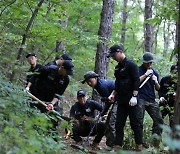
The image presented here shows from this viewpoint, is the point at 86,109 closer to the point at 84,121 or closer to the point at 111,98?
the point at 84,121

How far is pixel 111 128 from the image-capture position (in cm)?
666

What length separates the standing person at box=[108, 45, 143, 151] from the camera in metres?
5.90

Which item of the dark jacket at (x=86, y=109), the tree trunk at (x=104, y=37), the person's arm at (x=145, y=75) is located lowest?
the dark jacket at (x=86, y=109)

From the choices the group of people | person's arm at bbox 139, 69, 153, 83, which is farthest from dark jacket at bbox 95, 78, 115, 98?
person's arm at bbox 139, 69, 153, 83

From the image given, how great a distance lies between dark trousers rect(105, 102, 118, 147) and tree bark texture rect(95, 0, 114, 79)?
8.59 ft

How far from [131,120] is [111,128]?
2.31 feet

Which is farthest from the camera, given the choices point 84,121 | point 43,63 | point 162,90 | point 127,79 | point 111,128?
point 43,63

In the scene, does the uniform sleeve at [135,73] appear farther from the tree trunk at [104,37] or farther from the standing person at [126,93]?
the tree trunk at [104,37]

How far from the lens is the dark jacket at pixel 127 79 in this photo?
5.89 m

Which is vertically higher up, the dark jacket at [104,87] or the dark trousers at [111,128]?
the dark jacket at [104,87]

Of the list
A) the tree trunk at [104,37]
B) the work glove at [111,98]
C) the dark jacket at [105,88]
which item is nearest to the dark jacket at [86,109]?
the dark jacket at [105,88]

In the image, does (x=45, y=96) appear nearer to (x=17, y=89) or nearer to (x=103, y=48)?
(x=17, y=89)

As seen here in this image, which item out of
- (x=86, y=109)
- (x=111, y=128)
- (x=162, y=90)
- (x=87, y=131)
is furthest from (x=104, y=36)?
(x=111, y=128)

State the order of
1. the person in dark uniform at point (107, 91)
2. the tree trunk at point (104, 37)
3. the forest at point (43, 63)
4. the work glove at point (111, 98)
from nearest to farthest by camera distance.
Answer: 1. the forest at point (43, 63)
2. the work glove at point (111, 98)
3. the person in dark uniform at point (107, 91)
4. the tree trunk at point (104, 37)
